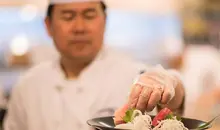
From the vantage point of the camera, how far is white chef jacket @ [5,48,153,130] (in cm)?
200

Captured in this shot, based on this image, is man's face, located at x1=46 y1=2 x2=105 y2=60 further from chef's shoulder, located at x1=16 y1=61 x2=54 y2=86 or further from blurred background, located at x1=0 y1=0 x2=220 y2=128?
blurred background, located at x1=0 y1=0 x2=220 y2=128

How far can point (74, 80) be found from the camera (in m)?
2.10

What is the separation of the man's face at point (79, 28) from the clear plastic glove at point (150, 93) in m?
0.55

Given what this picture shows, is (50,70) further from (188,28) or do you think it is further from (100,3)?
(188,28)

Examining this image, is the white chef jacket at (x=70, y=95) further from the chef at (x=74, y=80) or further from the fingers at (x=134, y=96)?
the fingers at (x=134, y=96)

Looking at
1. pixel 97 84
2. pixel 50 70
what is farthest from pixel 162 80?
pixel 50 70

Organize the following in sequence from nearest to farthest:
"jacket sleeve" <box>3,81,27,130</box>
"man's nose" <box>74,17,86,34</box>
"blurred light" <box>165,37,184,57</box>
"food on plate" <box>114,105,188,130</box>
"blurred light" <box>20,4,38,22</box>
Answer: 1. "food on plate" <box>114,105,188,130</box>
2. "man's nose" <box>74,17,86,34</box>
3. "jacket sleeve" <box>3,81,27,130</box>
4. "blurred light" <box>20,4,38,22</box>
5. "blurred light" <box>165,37,184,57</box>

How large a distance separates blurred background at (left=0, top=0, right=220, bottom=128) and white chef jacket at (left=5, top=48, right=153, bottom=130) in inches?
56.8

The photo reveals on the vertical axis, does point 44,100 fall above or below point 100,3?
below

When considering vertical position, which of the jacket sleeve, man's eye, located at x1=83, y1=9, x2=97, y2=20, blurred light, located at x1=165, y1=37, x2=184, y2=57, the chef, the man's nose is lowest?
blurred light, located at x1=165, y1=37, x2=184, y2=57

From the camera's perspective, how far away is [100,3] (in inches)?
80.8

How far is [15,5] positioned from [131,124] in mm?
3196

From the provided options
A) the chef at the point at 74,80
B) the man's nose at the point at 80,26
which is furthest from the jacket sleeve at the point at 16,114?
the man's nose at the point at 80,26

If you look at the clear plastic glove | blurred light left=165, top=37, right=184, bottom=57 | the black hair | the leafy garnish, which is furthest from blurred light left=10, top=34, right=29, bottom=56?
the leafy garnish
